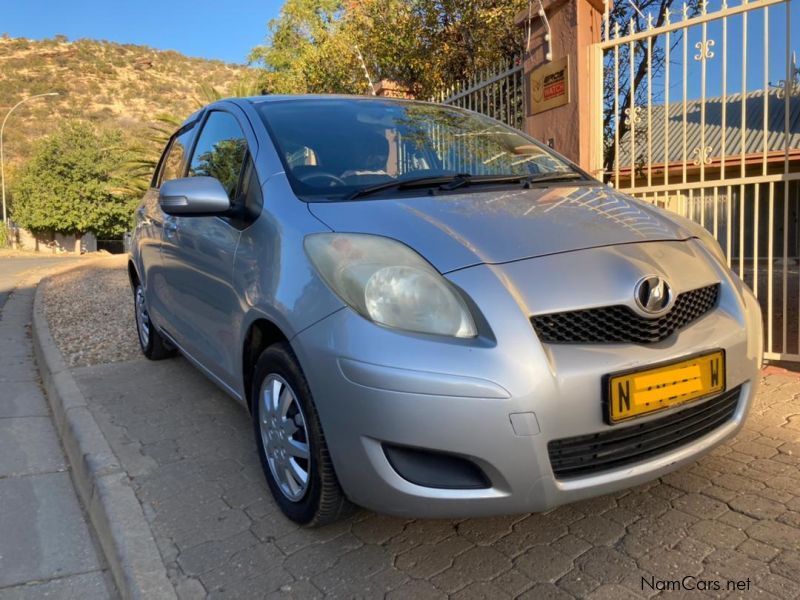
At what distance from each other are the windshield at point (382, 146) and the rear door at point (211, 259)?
0.87 feet

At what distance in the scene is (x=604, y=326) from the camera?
202 cm

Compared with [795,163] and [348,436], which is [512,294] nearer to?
[348,436]

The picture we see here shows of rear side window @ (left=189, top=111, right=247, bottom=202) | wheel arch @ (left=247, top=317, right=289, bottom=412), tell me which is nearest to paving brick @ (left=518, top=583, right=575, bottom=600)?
wheel arch @ (left=247, top=317, right=289, bottom=412)

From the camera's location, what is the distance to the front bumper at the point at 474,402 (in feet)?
6.13

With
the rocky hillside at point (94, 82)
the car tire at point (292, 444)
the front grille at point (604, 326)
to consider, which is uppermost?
the rocky hillside at point (94, 82)

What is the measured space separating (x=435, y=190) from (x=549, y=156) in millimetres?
1112

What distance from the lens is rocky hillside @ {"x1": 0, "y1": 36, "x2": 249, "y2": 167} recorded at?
53969 millimetres

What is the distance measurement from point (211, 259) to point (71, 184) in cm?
3985

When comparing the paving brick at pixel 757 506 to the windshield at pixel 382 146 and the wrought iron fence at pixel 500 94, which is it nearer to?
the windshield at pixel 382 146

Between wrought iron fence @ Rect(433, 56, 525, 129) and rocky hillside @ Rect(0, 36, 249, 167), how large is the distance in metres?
49.4

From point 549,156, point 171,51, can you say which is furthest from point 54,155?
A: point 549,156

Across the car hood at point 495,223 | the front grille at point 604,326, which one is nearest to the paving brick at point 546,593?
the front grille at point 604,326

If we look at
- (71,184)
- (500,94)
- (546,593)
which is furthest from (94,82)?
(546,593)

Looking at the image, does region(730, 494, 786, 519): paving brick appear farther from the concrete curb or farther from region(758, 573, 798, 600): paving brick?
the concrete curb
